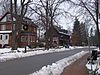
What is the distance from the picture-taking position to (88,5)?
41562 mm

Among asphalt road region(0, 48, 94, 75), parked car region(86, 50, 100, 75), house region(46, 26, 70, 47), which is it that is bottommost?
asphalt road region(0, 48, 94, 75)

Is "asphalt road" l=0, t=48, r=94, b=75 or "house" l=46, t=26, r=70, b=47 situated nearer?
"asphalt road" l=0, t=48, r=94, b=75

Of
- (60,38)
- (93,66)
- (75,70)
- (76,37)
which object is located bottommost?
(75,70)

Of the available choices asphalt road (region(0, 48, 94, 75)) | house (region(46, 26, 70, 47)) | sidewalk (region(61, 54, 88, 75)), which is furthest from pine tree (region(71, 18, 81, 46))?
sidewalk (region(61, 54, 88, 75))

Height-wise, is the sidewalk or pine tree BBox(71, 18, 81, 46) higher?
pine tree BBox(71, 18, 81, 46)

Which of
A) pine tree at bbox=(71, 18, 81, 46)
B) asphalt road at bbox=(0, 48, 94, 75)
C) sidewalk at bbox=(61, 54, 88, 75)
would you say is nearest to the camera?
sidewalk at bbox=(61, 54, 88, 75)

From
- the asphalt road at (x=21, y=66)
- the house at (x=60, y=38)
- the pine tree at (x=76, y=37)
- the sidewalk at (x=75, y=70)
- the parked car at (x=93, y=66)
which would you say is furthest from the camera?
the pine tree at (x=76, y=37)

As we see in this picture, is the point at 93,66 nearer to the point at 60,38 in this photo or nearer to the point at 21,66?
the point at 21,66

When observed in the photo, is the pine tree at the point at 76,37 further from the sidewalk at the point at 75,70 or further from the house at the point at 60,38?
the sidewalk at the point at 75,70

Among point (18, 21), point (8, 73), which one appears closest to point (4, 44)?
point (18, 21)

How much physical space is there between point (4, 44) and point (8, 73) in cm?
7419

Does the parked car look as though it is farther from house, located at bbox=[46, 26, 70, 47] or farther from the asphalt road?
house, located at bbox=[46, 26, 70, 47]

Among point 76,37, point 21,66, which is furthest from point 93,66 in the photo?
point 76,37

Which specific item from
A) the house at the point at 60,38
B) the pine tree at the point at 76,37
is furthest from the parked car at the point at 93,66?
the pine tree at the point at 76,37
